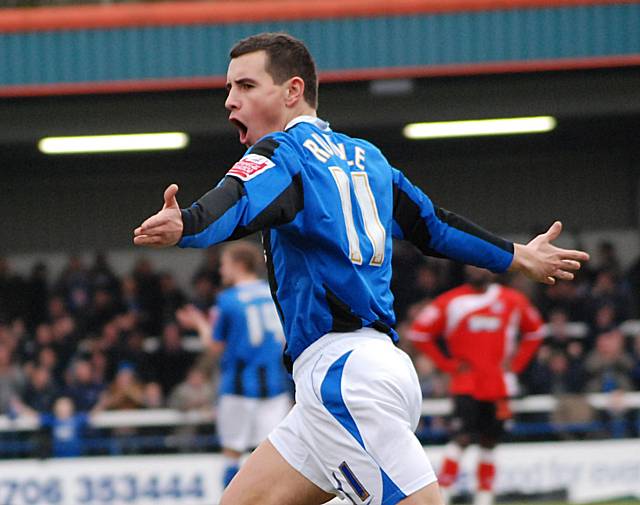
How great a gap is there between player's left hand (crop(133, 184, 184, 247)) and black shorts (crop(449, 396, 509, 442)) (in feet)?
22.6

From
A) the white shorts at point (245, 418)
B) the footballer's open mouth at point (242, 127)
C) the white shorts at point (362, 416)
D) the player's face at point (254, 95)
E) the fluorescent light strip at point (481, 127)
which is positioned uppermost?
the fluorescent light strip at point (481, 127)

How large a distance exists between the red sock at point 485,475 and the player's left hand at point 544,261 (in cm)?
561

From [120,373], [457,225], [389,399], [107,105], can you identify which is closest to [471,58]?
[107,105]

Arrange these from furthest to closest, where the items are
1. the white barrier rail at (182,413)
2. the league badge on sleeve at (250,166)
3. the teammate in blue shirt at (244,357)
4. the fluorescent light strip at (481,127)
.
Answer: the fluorescent light strip at (481,127) < the white barrier rail at (182,413) < the teammate in blue shirt at (244,357) < the league badge on sleeve at (250,166)

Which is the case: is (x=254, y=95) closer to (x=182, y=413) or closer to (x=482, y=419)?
(x=482, y=419)

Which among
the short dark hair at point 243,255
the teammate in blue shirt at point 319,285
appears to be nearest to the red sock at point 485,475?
the short dark hair at point 243,255

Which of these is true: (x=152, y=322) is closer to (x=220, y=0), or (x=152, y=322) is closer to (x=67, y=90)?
(x=67, y=90)

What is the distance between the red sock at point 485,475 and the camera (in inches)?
387

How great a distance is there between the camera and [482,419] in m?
9.95

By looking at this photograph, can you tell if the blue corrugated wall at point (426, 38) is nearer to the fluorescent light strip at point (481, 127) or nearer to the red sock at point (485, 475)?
the fluorescent light strip at point (481, 127)

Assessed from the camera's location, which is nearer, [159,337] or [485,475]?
[485,475]

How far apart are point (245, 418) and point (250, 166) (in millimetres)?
6212

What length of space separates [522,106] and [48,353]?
5797 millimetres

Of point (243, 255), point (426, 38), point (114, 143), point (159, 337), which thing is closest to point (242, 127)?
point (243, 255)
